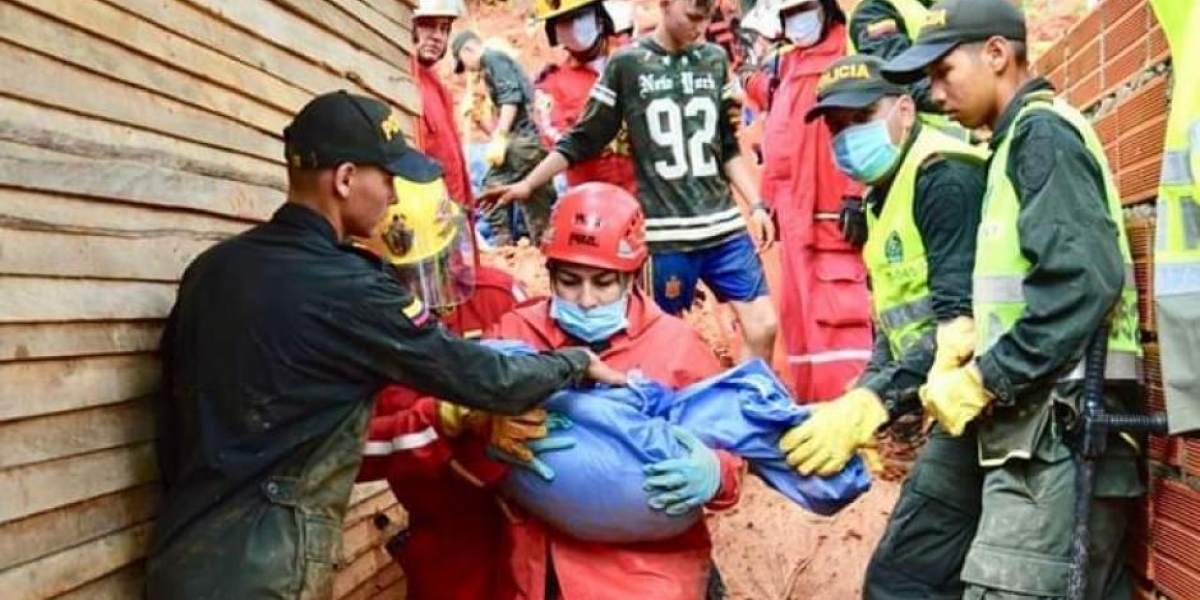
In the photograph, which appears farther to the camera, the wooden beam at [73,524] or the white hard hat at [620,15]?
the white hard hat at [620,15]

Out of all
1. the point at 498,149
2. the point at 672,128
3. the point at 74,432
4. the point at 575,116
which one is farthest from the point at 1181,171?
the point at 498,149

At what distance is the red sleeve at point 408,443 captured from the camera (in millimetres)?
4199

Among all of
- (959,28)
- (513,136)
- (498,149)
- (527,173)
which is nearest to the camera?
(959,28)

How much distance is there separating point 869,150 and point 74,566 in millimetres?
2904

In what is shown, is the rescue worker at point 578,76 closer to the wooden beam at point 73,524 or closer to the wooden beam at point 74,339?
the wooden beam at point 74,339

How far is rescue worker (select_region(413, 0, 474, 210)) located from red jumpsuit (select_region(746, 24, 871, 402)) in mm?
1930

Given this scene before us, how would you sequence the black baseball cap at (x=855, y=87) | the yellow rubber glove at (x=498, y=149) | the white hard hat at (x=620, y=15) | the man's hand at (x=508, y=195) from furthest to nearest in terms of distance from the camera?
the yellow rubber glove at (x=498, y=149) < the white hard hat at (x=620, y=15) < the man's hand at (x=508, y=195) < the black baseball cap at (x=855, y=87)

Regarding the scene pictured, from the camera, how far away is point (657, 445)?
408cm

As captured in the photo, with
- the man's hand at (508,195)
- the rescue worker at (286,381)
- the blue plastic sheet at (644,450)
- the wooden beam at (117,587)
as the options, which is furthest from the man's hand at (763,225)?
the wooden beam at (117,587)

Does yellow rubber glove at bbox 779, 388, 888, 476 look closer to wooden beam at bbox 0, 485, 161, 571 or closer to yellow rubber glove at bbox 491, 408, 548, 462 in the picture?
yellow rubber glove at bbox 491, 408, 548, 462

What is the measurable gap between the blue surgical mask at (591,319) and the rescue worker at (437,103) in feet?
6.20

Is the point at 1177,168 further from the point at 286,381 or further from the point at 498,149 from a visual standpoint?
the point at 498,149

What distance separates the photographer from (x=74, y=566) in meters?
3.37

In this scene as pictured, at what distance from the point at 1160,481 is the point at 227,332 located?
99.8 inches
